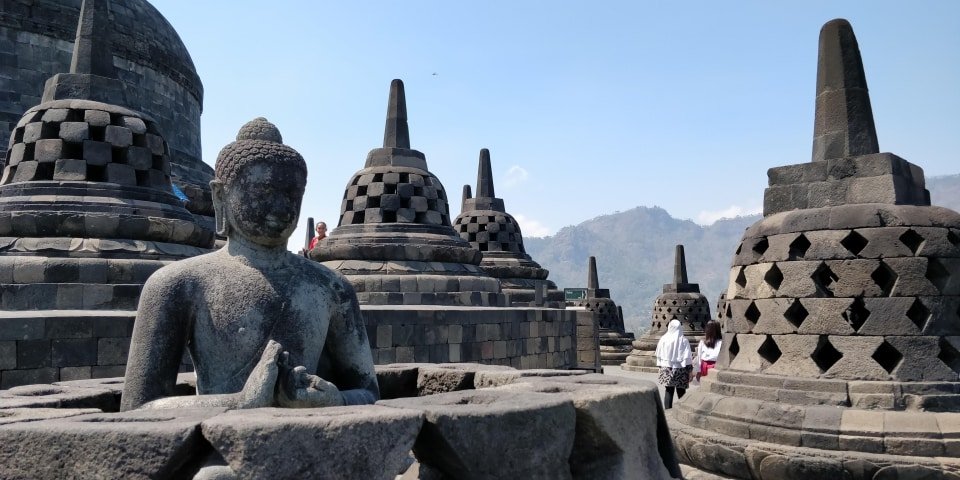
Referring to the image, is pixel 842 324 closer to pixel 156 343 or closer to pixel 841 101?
pixel 841 101

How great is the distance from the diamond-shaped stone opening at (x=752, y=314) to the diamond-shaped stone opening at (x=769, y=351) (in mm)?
172

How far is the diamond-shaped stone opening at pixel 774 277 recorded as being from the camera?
16.4 ft

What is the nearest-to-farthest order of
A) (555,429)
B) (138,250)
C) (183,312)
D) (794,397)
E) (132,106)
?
1. (555,429)
2. (183,312)
3. (794,397)
4. (138,250)
5. (132,106)

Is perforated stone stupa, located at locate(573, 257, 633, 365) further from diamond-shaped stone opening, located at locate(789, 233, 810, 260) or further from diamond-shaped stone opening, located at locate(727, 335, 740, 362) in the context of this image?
diamond-shaped stone opening, located at locate(789, 233, 810, 260)

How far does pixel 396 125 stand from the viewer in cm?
1246

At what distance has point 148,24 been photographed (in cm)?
1686

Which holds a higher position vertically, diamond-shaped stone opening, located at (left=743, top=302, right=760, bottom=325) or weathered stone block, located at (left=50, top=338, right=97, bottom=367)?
diamond-shaped stone opening, located at (left=743, top=302, right=760, bottom=325)

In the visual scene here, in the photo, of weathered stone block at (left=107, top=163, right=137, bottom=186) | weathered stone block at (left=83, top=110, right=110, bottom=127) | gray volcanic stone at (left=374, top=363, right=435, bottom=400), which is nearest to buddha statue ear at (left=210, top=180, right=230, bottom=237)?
gray volcanic stone at (left=374, top=363, right=435, bottom=400)

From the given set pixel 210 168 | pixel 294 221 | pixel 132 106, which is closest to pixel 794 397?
pixel 294 221

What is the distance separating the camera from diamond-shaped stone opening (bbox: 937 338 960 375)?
4570 mm

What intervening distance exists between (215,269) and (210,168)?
664 inches

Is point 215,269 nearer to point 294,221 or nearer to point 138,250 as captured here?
point 294,221

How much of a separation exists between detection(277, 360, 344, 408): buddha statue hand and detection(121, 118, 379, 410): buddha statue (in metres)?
0.06

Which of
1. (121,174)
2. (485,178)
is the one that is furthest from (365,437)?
(485,178)
